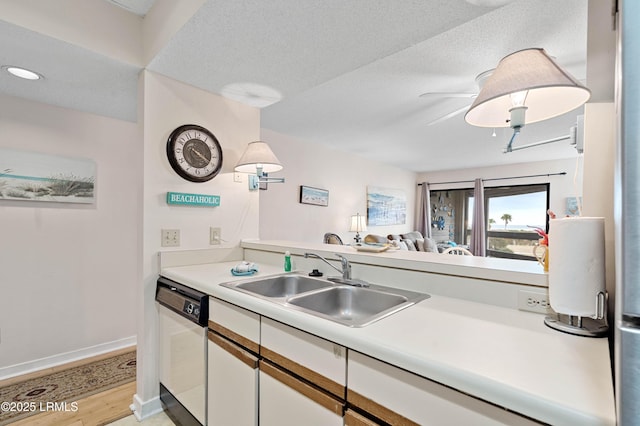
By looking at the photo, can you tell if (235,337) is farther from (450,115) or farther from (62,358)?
(450,115)

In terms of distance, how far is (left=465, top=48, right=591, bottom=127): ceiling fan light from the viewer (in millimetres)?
791

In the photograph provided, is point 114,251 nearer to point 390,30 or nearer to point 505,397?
point 390,30

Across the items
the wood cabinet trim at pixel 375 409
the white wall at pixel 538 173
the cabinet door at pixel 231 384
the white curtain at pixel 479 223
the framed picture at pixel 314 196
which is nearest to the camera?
the wood cabinet trim at pixel 375 409

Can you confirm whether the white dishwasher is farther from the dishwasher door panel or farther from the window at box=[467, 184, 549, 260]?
the window at box=[467, 184, 549, 260]

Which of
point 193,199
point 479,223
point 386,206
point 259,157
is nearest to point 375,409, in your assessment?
point 259,157

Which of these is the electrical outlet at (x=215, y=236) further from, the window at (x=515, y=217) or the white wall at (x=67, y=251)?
the window at (x=515, y=217)

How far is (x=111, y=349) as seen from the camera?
2.55 m

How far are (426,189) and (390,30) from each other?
5867mm

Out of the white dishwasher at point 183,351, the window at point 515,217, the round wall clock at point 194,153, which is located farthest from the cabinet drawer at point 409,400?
the window at point 515,217

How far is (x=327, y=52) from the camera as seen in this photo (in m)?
1.58

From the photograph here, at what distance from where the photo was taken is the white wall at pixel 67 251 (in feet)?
6.97

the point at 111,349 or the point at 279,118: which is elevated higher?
the point at 279,118

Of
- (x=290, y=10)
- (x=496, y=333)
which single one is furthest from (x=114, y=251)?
(x=496, y=333)

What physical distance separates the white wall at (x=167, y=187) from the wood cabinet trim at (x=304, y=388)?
44.4 inches
